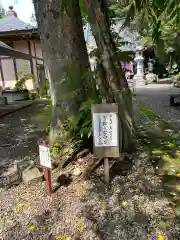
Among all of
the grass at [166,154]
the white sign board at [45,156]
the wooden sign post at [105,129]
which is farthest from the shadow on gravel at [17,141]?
the grass at [166,154]

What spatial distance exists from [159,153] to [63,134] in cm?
141

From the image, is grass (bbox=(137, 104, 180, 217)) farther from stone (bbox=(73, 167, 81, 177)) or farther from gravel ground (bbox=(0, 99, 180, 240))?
stone (bbox=(73, 167, 81, 177))

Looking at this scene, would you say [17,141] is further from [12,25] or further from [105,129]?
[12,25]

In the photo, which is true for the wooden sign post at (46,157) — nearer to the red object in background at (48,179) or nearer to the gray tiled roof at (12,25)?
the red object in background at (48,179)

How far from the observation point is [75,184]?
2.41m

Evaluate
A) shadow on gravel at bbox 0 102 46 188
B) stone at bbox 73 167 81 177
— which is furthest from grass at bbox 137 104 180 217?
shadow on gravel at bbox 0 102 46 188

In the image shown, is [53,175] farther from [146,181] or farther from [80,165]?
[146,181]

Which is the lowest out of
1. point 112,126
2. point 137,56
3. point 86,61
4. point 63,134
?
point 63,134

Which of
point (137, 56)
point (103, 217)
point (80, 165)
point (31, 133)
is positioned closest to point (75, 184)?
point (80, 165)

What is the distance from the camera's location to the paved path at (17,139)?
3578mm

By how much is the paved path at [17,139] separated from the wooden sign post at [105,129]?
1.61 m

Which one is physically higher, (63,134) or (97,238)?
(63,134)

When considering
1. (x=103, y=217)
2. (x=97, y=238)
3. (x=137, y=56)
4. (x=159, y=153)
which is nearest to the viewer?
(x=97, y=238)

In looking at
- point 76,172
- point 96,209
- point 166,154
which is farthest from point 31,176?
point 166,154
